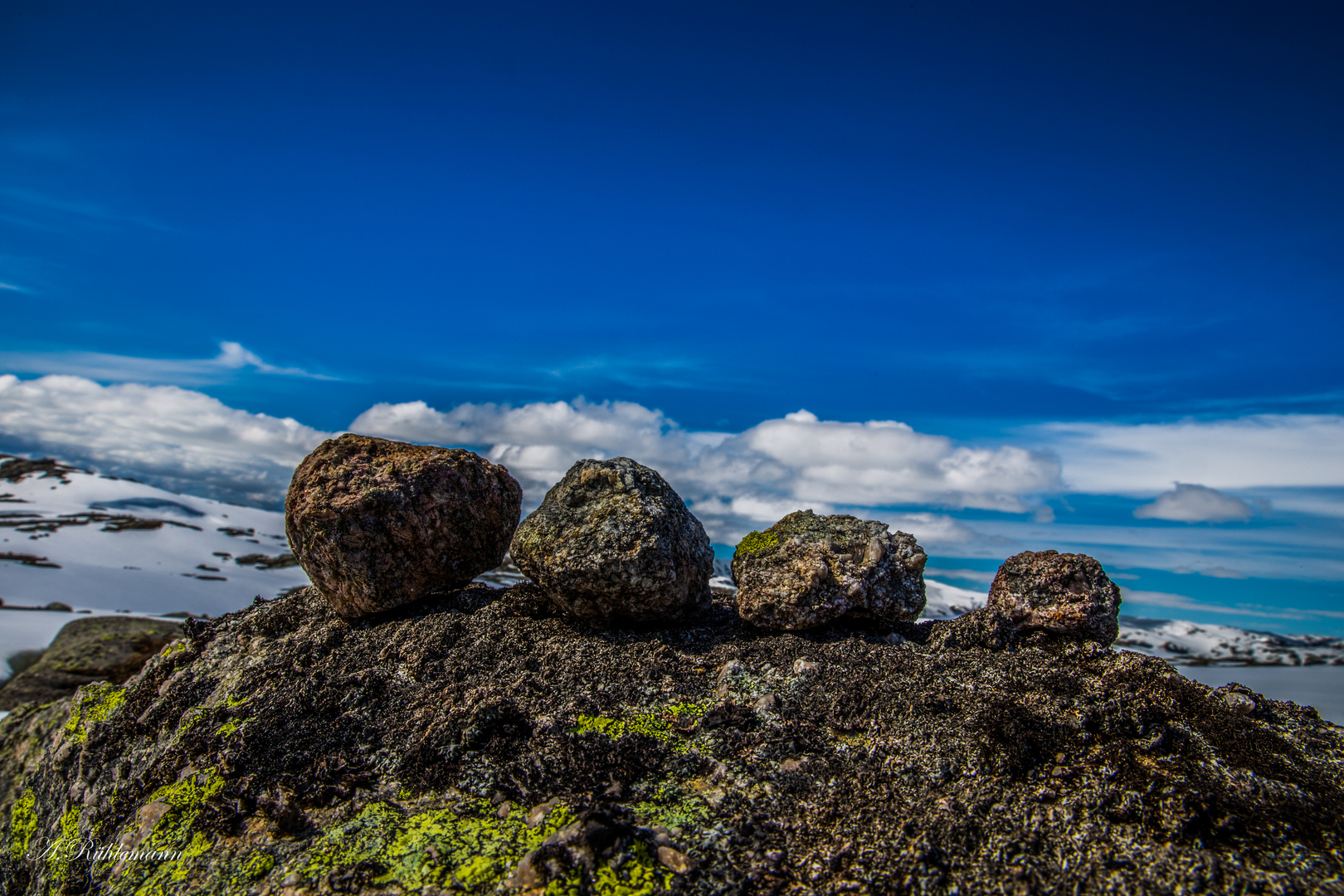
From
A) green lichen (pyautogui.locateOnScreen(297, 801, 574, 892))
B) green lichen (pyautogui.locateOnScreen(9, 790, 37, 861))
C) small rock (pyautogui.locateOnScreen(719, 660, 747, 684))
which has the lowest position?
green lichen (pyautogui.locateOnScreen(9, 790, 37, 861))

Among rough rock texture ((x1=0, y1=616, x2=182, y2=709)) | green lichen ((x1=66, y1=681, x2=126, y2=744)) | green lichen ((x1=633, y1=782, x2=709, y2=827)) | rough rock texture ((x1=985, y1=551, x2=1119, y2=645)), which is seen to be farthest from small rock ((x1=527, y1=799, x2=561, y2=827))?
rough rock texture ((x1=0, y1=616, x2=182, y2=709))

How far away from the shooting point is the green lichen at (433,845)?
536 cm

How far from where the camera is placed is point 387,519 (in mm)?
10406

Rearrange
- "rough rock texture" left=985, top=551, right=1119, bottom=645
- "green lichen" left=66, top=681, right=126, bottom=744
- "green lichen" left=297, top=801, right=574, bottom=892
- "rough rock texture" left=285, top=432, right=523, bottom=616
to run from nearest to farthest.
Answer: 1. "green lichen" left=297, top=801, right=574, bottom=892
2. "rough rock texture" left=985, top=551, right=1119, bottom=645
3. "green lichen" left=66, top=681, right=126, bottom=744
4. "rough rock texture" left=285, top=432, right=523, bottom=616

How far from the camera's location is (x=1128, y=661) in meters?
7.93

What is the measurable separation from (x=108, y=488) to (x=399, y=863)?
349 ft

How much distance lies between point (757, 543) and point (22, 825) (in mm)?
11131

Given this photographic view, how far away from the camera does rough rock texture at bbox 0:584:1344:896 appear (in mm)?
5238

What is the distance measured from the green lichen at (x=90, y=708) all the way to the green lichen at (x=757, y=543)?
937cm

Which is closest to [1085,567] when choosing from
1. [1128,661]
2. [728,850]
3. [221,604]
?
[1128,661]

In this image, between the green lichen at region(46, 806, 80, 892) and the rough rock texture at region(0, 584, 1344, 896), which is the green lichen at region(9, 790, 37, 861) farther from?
the green lichen at region(46, 806, 80, 892)

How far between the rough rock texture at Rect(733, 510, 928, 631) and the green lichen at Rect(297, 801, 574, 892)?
4.58 metres

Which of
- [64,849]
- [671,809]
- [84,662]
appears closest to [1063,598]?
[671,809]

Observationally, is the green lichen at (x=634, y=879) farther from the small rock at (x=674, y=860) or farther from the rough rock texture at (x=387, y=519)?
the rough rock texture at (x=387, y=519)
